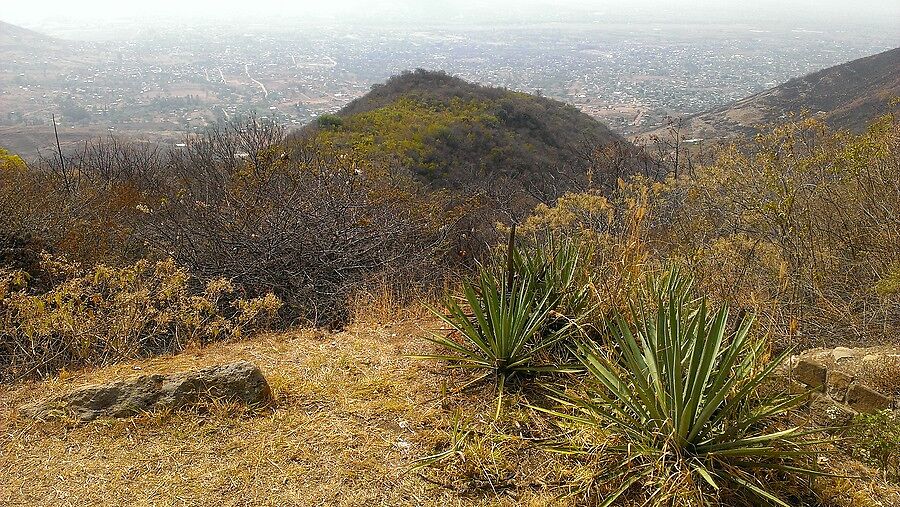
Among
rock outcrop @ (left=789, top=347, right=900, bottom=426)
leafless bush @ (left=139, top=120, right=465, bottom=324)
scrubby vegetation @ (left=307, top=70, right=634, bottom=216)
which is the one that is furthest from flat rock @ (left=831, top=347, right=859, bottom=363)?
scrubby vegetation @ (left=307, top=70, right=634, bottom=216)

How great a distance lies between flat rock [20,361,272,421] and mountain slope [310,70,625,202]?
16.6 metres

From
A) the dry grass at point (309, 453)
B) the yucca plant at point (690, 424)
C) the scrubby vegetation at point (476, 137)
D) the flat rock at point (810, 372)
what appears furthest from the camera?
the scrubby vegetation at point (476, 137)

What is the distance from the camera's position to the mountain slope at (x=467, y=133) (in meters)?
24.2

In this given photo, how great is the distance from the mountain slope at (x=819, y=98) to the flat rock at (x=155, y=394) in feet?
89.0

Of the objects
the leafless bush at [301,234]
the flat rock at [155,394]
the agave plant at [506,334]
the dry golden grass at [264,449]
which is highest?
the agave plant at [506,334]

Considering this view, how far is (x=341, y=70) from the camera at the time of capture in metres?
78.9

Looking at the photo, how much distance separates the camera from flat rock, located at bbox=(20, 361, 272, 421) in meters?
3.78

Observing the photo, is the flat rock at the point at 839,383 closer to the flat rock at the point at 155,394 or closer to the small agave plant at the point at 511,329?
the small agave plant at the point at 511,329

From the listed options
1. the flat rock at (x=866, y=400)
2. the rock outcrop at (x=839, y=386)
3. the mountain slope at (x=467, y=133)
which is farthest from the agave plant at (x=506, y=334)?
the mountain slope at (x=467, y=133)

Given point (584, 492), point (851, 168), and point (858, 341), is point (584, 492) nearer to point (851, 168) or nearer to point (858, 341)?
point (858, 341)

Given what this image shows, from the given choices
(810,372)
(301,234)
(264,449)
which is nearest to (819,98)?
(301,234)

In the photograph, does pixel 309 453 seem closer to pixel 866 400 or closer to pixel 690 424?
pixel 690 424

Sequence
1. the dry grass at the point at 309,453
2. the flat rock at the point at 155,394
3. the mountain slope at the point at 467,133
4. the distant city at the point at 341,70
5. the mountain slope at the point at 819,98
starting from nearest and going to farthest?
the dry grass at the point at 309,453 → the flat rock at the point at 155,394 → the mountain slope at the point at 467,133 → the mountain slope at the point at 819,98 → the distant city at the point at 341,70

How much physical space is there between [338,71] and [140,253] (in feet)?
240
